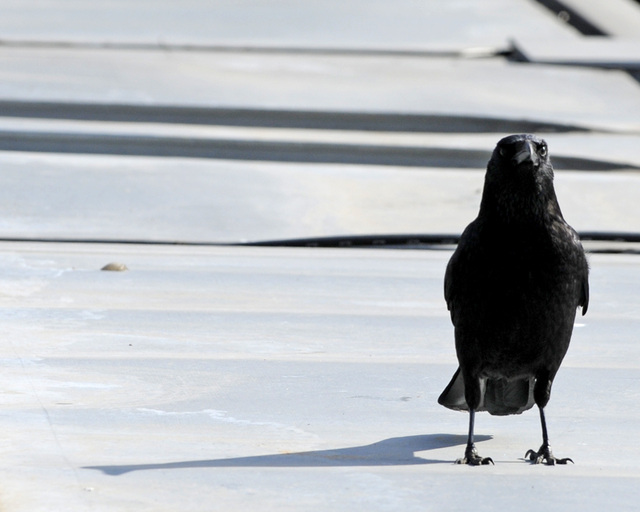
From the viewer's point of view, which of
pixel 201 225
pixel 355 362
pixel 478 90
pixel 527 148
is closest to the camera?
pixel 527 148

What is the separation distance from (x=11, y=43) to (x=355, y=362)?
718cm

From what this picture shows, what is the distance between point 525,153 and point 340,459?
35.2 inches

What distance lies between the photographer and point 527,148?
3.18 m

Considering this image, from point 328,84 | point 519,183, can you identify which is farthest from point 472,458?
point 328,84

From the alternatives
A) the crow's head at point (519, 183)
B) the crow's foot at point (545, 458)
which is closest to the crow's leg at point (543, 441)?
the crow's foot at point (545, 458)

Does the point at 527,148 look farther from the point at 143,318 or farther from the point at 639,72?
the point at 639,72

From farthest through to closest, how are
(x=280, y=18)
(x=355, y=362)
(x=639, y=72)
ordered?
(x=280, y=18)
(x=639, y=72)
(x=355, y=362)

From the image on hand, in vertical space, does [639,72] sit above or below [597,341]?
above

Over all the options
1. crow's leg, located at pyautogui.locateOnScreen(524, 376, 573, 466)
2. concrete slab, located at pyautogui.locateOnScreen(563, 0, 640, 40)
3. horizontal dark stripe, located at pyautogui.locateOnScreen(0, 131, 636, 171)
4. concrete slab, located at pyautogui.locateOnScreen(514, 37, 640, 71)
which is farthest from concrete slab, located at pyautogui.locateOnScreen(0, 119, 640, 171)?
crow's leg, located at pyautogui.locateOnScreen(524, 376, 573, 466)

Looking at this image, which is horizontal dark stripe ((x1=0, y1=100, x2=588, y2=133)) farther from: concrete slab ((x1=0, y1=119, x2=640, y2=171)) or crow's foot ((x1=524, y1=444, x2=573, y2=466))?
crow's foot ((x1=524, y1=444, x2=573, y2=466))

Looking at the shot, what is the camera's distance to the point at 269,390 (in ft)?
12.9

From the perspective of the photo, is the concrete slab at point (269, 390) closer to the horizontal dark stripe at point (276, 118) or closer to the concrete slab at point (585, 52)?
the horizontal dark stripe at point (276, 118)

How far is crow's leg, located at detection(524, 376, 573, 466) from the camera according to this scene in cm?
327

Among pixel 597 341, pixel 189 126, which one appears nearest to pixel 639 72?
pixel 189 126
